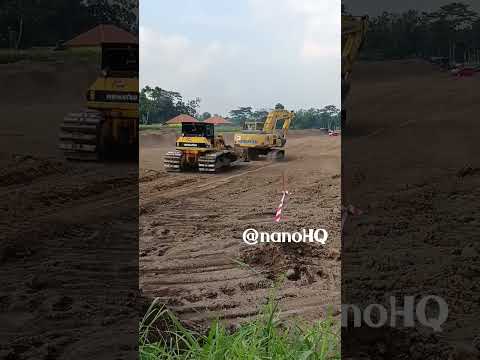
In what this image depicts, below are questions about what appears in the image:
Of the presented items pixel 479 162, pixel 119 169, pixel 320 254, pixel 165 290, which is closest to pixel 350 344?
pixel 320 254

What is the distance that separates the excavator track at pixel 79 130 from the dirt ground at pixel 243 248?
0.45m

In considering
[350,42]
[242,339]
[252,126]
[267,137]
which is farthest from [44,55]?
[242,339]

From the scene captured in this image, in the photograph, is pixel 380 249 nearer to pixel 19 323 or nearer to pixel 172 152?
pixel 172 152

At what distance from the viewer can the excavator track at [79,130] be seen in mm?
4863

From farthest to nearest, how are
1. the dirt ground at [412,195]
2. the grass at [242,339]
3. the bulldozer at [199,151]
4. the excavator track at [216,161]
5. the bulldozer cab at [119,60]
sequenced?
the excavator track at [216,161]
the bulldozer at [199,151]
the bulldozer cab at [119,60]
the dirt ground at [412,195]
the grass at [242,339]

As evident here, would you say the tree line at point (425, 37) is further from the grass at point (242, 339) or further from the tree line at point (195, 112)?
the grass at point (242, 339)

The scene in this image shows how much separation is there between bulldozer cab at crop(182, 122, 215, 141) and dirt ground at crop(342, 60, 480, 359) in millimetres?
1018

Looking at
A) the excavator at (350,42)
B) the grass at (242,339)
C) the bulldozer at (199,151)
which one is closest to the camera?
the grass at (242,339)

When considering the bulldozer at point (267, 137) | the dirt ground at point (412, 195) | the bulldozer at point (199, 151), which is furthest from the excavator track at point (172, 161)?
the dirt ground at point (412, 195)

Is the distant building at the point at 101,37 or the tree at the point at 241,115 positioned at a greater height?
the distant building at the point at 101,37

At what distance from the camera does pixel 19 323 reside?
169 inches

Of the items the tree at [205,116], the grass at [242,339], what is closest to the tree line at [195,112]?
the tree at [205,116]

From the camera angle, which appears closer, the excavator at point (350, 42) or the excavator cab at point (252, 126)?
the excavator at point (350, 42)

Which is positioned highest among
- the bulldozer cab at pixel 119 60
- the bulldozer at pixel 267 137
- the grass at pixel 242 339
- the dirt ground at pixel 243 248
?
the bulldozer cab at pixel 119 60
